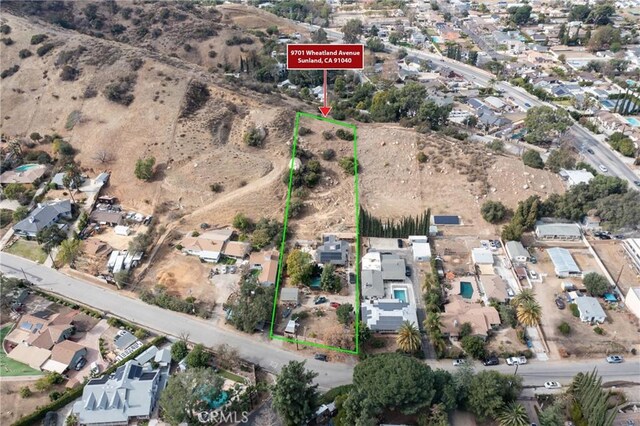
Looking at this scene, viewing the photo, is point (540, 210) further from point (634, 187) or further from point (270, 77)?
point (270, 77)

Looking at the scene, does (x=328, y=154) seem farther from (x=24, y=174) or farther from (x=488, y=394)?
(x=24, y=174)

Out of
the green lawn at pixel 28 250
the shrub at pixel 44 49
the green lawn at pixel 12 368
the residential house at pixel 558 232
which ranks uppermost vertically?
the shrub at pixel 44 49

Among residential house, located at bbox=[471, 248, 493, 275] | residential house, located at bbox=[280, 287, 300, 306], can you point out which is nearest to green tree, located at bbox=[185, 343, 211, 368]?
residential house, located at bbox=[280, 287, 300, 306]

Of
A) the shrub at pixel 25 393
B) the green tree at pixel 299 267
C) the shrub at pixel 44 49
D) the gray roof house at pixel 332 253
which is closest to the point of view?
the shrub at pixel 25 393

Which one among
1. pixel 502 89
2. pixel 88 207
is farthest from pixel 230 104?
pixel 502 89

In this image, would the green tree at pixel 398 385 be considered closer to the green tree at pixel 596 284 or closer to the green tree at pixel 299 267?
Result: the green tree at pixel 299 267

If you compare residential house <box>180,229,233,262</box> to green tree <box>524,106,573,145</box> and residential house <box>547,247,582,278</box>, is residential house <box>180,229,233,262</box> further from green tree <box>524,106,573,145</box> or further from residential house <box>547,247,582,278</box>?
green tree <box>524,106,573,145</box>

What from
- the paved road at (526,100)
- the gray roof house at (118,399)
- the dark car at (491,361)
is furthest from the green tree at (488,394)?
the paved road at (526,100)
